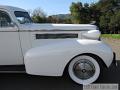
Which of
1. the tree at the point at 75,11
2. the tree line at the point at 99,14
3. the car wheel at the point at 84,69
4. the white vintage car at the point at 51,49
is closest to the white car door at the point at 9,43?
the white vintage car at the point at 51,49

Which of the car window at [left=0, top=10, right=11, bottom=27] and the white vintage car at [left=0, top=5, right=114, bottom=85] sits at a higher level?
the car window at [left=0, top=10, right=11, bottom=27]

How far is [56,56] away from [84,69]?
27.9 inches

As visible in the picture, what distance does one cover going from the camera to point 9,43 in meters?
7.07

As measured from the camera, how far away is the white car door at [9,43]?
703 cm

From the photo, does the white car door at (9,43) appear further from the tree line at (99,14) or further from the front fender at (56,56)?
the tree line at (99,14)

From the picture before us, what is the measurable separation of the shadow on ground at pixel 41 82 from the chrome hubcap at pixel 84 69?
0.82 ft

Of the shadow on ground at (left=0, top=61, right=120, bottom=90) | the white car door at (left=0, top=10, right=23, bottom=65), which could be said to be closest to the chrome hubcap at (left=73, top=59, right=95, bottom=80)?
the shadow on ground at (left=0, top=61, right=120, bottom=90)

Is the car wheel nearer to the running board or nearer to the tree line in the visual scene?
the running board

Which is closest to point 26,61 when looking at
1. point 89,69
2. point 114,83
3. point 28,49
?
point 28,49

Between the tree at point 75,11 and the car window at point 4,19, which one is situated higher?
the car window at point 4,19

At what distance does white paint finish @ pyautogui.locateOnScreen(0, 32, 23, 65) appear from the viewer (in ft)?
23.1

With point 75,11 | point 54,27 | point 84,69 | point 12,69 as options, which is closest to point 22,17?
point 54,27

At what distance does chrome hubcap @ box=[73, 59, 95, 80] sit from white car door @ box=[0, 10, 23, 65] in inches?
53.2

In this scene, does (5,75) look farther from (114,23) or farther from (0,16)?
(114,23)
